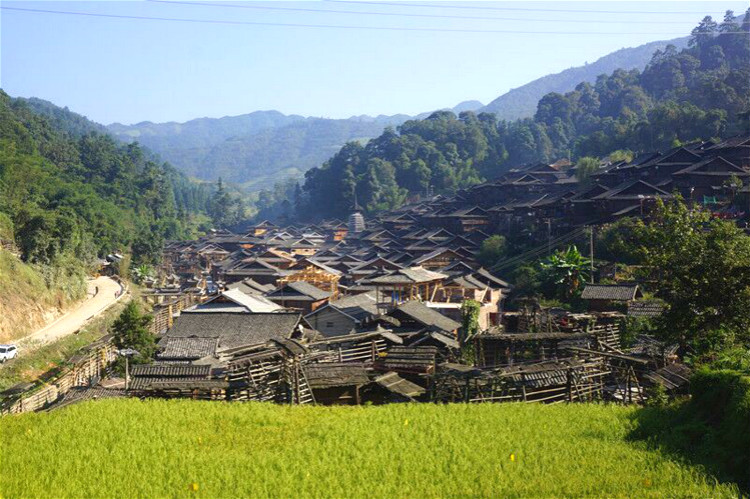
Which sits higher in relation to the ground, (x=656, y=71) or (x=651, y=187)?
(x=656, y=71)

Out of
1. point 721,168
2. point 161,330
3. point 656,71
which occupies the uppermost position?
point 656,71

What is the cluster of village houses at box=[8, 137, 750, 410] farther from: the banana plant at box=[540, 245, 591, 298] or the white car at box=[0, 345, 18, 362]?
the white car at box=[0, 345, 18, 362]

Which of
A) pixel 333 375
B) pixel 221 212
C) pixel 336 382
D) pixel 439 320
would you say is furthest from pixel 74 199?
pixel 221 212

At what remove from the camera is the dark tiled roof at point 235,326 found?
2662 centimetres

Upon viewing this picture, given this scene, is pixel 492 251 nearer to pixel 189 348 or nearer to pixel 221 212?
pixel 189 348

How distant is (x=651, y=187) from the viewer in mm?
42812

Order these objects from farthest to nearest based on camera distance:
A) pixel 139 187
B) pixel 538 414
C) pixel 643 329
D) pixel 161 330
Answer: pixel 139 187
pixel 161 330
pixel 643 329
pixel 538 414

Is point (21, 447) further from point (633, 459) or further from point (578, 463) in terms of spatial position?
point (633, 459)

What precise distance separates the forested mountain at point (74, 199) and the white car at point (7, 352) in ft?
40.1

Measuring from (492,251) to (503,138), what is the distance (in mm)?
58638

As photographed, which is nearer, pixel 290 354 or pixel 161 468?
pixel 161 468

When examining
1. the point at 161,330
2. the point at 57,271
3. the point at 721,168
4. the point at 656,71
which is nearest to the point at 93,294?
the point at 57,271

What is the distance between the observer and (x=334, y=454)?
12.9 meters

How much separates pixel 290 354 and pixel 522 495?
9609 millimetres
